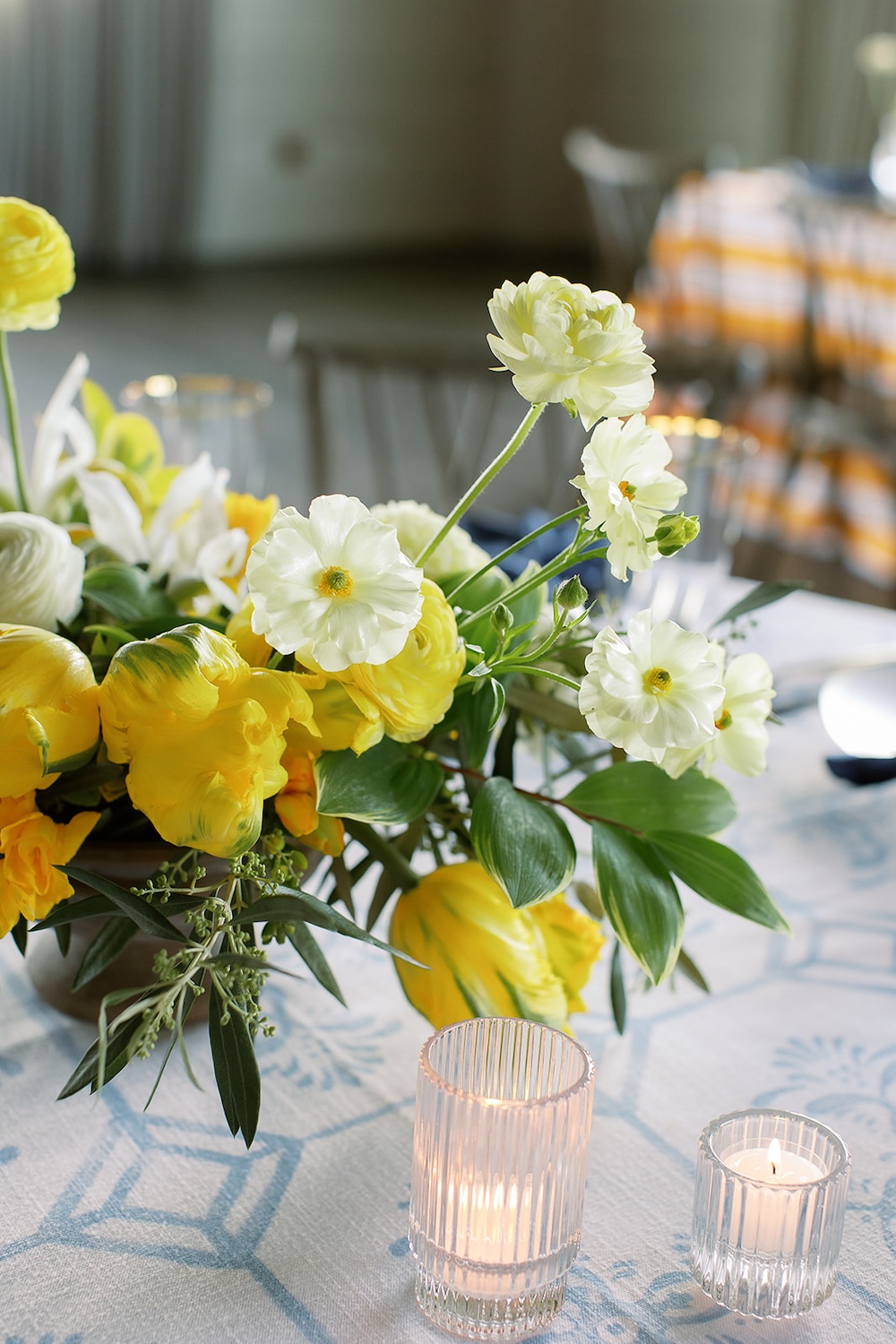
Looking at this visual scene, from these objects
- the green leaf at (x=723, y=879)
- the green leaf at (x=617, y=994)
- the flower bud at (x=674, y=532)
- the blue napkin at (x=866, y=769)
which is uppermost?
the flower bud at (x=674, y=532)

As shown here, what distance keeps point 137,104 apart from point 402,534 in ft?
20.2

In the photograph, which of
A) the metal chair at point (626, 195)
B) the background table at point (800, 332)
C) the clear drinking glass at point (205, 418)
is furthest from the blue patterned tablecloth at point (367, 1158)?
the metal chair at point (626, 195)

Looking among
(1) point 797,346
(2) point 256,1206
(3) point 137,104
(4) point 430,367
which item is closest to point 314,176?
(3) point 137,104

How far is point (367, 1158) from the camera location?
0.56 meters

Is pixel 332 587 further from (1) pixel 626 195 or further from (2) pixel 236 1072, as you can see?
(1) pixel 626 195

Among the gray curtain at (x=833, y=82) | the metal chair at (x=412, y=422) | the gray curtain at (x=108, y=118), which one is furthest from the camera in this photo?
the gray curtain at (x=833, y=82)

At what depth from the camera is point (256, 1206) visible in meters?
0.53

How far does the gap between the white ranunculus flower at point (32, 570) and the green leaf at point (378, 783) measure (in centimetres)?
13

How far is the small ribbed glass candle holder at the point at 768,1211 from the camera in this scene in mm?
458

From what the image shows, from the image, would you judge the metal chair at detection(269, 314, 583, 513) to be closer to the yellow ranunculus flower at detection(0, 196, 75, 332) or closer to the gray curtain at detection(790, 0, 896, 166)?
the yellow ranunculus flower at detection(0, 196, 75, 332)

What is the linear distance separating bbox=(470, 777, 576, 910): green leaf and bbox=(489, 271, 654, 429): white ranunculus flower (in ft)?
0.51

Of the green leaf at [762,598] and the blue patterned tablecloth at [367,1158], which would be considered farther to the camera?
the green leaf at [762,598]

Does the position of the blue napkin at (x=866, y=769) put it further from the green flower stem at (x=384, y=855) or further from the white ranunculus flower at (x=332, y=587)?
the white ranunculus flower at (x=332, y=587)

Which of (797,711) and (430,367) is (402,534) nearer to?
(797,711)
